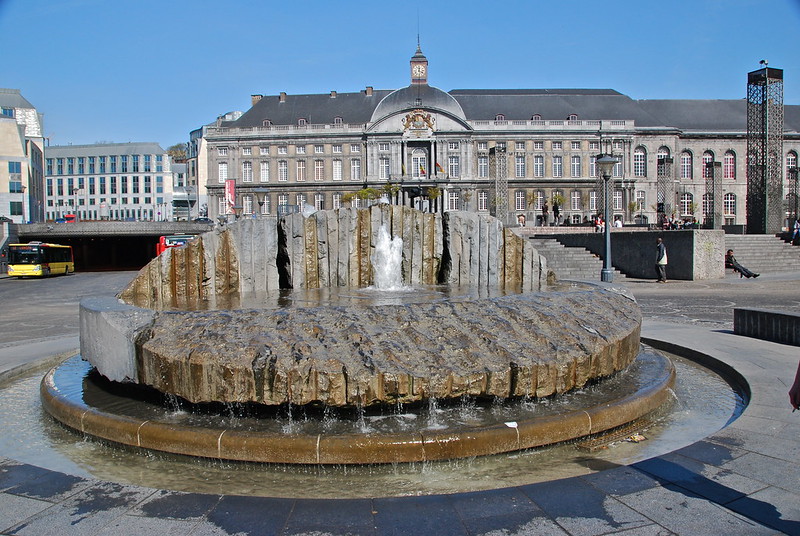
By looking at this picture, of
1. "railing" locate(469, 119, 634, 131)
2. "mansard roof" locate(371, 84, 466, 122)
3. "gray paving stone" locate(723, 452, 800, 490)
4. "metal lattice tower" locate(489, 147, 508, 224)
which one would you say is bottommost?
"gray paving stone" locate(723, 452, 800, 490)

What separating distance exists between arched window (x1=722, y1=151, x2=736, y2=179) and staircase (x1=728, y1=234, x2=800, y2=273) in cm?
5604

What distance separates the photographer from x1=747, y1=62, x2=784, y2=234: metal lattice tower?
105 feet

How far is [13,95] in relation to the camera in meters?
93.4

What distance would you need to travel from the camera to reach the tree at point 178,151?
144 m

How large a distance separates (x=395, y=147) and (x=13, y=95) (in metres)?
60.5

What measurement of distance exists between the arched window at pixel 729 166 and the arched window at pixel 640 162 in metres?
10.6

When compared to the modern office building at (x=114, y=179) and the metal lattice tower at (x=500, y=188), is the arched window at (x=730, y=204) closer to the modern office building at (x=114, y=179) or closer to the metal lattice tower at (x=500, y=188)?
the metal lattice tower at (x=500, y=188)

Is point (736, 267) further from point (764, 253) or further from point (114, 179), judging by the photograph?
point (114, 179)

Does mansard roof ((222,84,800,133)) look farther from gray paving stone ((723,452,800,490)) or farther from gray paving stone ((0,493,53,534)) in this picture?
gray paving stone ((0,493,53,534))

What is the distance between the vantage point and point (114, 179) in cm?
11706

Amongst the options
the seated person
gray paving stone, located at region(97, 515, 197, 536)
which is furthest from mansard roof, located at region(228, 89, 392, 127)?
gray paving stone, located at region(97, 515, 197, 536)

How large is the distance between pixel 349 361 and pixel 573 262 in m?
24.9

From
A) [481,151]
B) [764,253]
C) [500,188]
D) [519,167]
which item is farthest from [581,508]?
[519,167]

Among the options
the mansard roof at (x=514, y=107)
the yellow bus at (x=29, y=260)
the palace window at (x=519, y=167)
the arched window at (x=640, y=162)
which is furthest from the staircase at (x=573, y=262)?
the arched window at (x=640, y=162)
